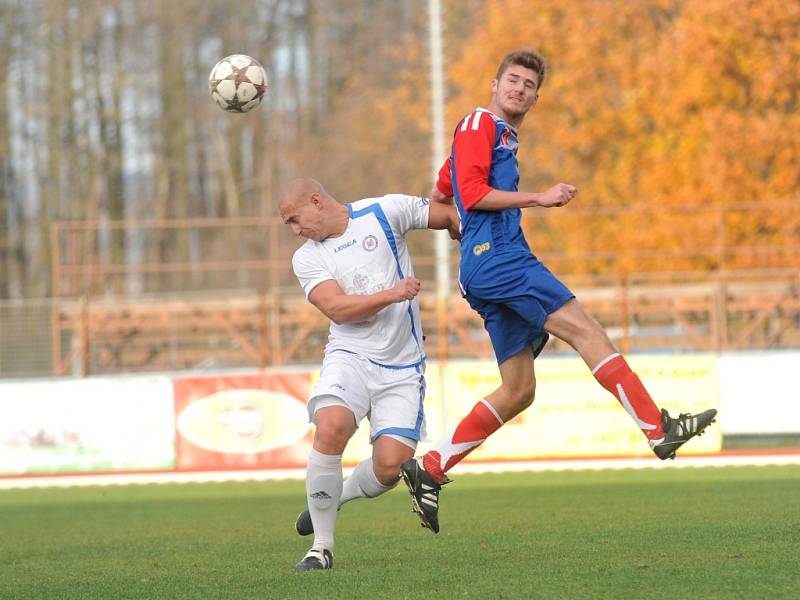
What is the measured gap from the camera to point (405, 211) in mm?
7906

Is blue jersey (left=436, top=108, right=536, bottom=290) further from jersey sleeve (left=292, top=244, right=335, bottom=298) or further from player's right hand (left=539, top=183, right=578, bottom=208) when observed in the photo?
jersey sleeve (left=292, top=244, right=335, bottom=298)

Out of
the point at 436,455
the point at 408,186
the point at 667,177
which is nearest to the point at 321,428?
the point at 436,455

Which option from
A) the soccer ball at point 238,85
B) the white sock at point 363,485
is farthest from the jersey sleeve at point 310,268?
the soccer ball at point 238,85

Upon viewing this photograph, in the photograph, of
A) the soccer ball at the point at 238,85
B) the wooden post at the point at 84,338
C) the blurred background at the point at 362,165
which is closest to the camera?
the soccer ball at the point at 238,85

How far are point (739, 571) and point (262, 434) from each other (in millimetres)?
→ 12980

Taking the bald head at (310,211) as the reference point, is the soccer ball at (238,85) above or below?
above

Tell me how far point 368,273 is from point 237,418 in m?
11.6

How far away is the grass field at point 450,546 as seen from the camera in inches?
256

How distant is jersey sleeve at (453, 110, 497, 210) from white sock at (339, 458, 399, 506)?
5.06ft

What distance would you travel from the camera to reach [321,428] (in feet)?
24.8

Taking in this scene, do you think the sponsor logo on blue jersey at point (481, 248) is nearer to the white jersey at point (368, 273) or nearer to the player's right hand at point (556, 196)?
the white jersey at point (368, 273)

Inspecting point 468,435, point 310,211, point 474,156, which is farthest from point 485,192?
point 468,435

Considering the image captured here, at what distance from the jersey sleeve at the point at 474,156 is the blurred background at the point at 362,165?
460 inches

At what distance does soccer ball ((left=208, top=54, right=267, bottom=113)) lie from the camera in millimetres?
9438
